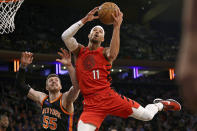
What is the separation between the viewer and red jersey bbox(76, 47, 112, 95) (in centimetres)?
348

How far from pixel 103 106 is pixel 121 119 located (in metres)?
10.9

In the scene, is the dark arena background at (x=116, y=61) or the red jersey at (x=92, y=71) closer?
the red jersey at (x=92, y=71)

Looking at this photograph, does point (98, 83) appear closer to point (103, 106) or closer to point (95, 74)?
point (95, 74)

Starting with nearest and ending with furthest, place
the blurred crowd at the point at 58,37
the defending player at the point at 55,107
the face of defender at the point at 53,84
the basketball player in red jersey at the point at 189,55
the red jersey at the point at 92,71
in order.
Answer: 1. the basketball player in red jersey at the point at 189,55
2. the red jersey at the point at 92,71
3. the defending player at the point at 55,107
4. the face of defender at the point at 53,84
5. the blurred crowd at the point at 58,37

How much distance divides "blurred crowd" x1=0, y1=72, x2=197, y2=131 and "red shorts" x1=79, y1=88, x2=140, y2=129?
729 centimetres

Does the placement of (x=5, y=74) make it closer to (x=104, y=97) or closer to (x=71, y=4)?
(x=71, y=4)

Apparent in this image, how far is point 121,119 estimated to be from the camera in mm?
14086

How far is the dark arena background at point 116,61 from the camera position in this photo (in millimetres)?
13094

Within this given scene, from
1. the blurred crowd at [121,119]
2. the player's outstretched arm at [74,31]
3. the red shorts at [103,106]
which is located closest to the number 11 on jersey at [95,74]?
the red shorts at [103,106]

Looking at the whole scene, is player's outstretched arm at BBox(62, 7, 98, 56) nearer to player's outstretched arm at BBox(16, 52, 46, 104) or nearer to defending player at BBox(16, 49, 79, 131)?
defending player at BBox(16, 49, 79, 131)

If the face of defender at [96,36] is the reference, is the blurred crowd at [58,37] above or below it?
above

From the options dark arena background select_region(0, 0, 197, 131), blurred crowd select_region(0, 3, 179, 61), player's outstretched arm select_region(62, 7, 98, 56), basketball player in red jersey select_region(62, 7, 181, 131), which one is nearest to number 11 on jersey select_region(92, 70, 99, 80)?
basketball player in red jersey select_region(62, 7, 181, 131)

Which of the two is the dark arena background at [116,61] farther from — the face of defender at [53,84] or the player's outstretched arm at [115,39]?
the player's outstretched arm at [115,39]

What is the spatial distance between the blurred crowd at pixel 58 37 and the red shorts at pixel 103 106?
33.5 feet
